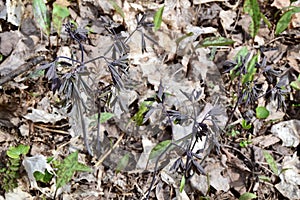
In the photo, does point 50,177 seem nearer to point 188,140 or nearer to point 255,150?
point 188,140

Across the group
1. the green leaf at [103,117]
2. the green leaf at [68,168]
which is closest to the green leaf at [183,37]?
the green leaf at [103,117]

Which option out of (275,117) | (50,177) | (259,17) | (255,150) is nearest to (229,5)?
(259,17)

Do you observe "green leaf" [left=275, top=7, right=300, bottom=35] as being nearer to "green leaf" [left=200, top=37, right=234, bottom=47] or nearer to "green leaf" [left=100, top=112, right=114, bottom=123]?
"green leaf" [left=200, top=37, right=234, bottom=47]

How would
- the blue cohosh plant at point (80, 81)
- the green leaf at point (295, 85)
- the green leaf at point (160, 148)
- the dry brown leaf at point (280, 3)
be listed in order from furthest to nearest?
the dry brown leaf at point (280, 3), the green leaf at point (295, 85), the green leaf at point (160, 148), the blue cohosh plant at point (80, 81)

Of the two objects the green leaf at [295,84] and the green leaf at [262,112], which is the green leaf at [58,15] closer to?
the green leaf at [262,112]

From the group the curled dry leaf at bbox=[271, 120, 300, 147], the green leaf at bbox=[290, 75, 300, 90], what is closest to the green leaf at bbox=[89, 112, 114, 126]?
the curled dry leaf at bbox=[271, 120, 300, 147]
